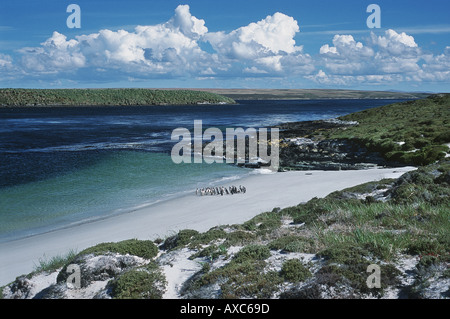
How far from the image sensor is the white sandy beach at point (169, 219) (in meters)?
13.0

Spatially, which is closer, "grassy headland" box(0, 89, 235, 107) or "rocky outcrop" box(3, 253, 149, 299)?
"rocky outcrop" box(3, 253, 149, 299)

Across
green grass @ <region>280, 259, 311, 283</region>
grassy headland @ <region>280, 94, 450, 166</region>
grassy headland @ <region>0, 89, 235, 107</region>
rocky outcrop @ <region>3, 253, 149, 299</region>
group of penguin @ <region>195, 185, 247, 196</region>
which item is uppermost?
grassy headland @ <region>0, 89, 235, 107</region>

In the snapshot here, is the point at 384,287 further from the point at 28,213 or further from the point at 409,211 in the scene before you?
the point at 28,213

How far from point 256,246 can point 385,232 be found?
3225mm

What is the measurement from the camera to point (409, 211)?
10.7 metres

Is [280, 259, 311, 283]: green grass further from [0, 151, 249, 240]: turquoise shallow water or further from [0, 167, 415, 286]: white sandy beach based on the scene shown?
[0, 151, 249, 240]: turquoise shallow water

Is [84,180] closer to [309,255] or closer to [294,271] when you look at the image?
[309,255]

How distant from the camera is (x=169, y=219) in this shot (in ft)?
53.6

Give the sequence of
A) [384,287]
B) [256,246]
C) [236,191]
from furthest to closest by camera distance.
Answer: [236,191] < [256,246] < [384,287]

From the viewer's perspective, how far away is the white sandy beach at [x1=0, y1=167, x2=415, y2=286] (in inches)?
513

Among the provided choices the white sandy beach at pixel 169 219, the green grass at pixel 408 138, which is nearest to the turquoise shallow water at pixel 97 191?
the white sandy beach at pixel 169 219

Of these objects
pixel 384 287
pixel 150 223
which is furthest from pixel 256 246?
pixel 150 223

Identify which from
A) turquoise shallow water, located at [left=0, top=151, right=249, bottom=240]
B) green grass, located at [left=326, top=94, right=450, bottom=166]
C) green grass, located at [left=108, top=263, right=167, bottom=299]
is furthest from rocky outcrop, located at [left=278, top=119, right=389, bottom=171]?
green grass, located at [left=108, top=263, right=167, bottom=299]

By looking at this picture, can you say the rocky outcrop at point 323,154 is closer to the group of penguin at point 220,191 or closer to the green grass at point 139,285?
A: the group of penguin at point 220,191
